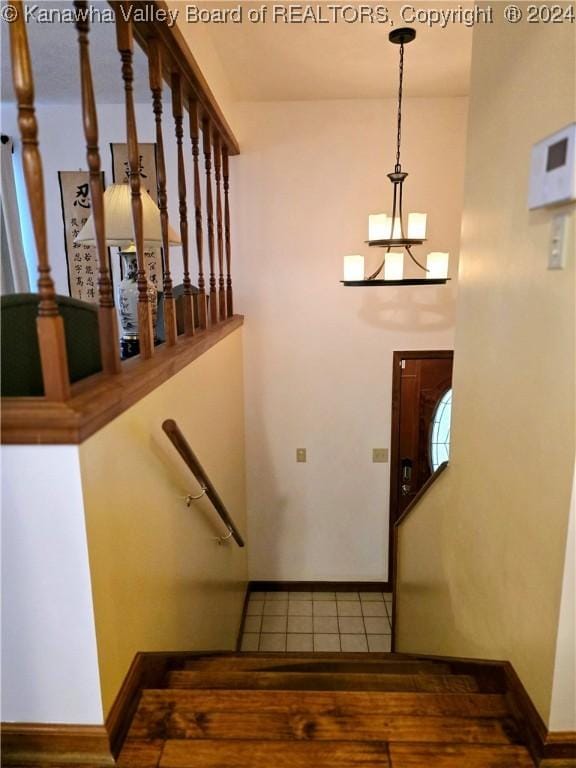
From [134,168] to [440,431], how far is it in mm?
3228

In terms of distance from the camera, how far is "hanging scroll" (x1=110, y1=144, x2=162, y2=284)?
3.51 meters

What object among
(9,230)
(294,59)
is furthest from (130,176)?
(9,230)

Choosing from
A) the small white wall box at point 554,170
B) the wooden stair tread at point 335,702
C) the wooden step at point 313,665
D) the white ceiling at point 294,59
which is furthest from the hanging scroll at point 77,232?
the small white wall box at point 554,170

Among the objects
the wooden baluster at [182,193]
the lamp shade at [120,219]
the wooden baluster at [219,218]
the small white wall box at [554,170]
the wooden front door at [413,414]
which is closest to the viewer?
the small white wall box at [554,170]

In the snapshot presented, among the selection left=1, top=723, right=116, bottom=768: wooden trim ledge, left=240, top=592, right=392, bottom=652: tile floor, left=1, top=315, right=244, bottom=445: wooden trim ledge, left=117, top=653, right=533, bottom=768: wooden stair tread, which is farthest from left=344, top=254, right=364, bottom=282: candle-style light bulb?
left=240, top=592, right=392, bottom=652: tile floor

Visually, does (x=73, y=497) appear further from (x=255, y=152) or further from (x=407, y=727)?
(x=255, y=152)

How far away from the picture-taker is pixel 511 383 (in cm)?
146

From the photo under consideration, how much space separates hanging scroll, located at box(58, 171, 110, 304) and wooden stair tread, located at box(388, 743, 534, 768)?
11.1 feet

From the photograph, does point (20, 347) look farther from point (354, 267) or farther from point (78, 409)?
point (354, 267)

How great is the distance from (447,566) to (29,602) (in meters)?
1.65

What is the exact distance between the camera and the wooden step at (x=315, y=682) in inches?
58.8

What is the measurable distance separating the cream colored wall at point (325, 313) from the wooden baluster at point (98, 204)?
2.52 metres

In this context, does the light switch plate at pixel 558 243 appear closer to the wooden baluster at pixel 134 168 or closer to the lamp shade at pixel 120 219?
the wooden baluster at pixel 134 168

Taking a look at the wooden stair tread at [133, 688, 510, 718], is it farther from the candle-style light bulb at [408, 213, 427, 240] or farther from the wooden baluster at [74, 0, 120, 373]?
the candle-style light bulb at [408, 213, 427, 240]
